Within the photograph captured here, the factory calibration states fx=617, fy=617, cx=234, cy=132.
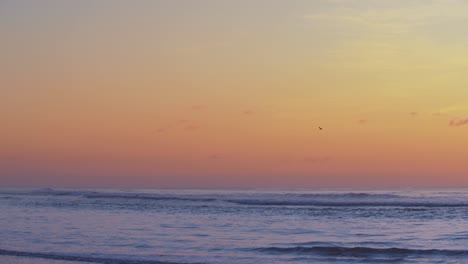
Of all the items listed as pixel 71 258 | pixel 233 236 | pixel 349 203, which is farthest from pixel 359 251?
pixel 349 203

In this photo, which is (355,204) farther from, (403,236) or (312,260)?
(312,260)

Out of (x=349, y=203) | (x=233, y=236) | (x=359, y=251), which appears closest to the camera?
(x=359, y=251)

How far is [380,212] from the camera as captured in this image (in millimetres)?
34438

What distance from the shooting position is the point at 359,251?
20156 mm

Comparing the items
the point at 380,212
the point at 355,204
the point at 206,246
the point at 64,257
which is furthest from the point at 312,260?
the point at 355,204

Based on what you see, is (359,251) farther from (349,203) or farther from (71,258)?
(349,203)

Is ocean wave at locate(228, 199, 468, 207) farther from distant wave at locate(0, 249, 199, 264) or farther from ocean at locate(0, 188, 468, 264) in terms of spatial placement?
distant wave at locate(0, 249, 199, 264)

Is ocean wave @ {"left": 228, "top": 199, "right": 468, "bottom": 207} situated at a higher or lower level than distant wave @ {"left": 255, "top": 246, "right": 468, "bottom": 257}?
higher

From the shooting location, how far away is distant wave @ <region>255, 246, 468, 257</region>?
19.7 meters

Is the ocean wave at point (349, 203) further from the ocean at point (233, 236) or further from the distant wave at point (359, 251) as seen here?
the distant wave at point (359, 251)

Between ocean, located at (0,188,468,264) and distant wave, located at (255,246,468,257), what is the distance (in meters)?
0.03

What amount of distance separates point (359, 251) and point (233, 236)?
5060 mm

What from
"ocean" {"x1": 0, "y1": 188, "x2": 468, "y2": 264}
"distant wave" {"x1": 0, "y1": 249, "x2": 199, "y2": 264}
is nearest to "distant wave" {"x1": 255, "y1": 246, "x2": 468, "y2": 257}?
"ocean" {"x1": 0, "y1": 188, "x2": 468, "y2": 264}

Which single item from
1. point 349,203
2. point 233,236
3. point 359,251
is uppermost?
point 349,203
